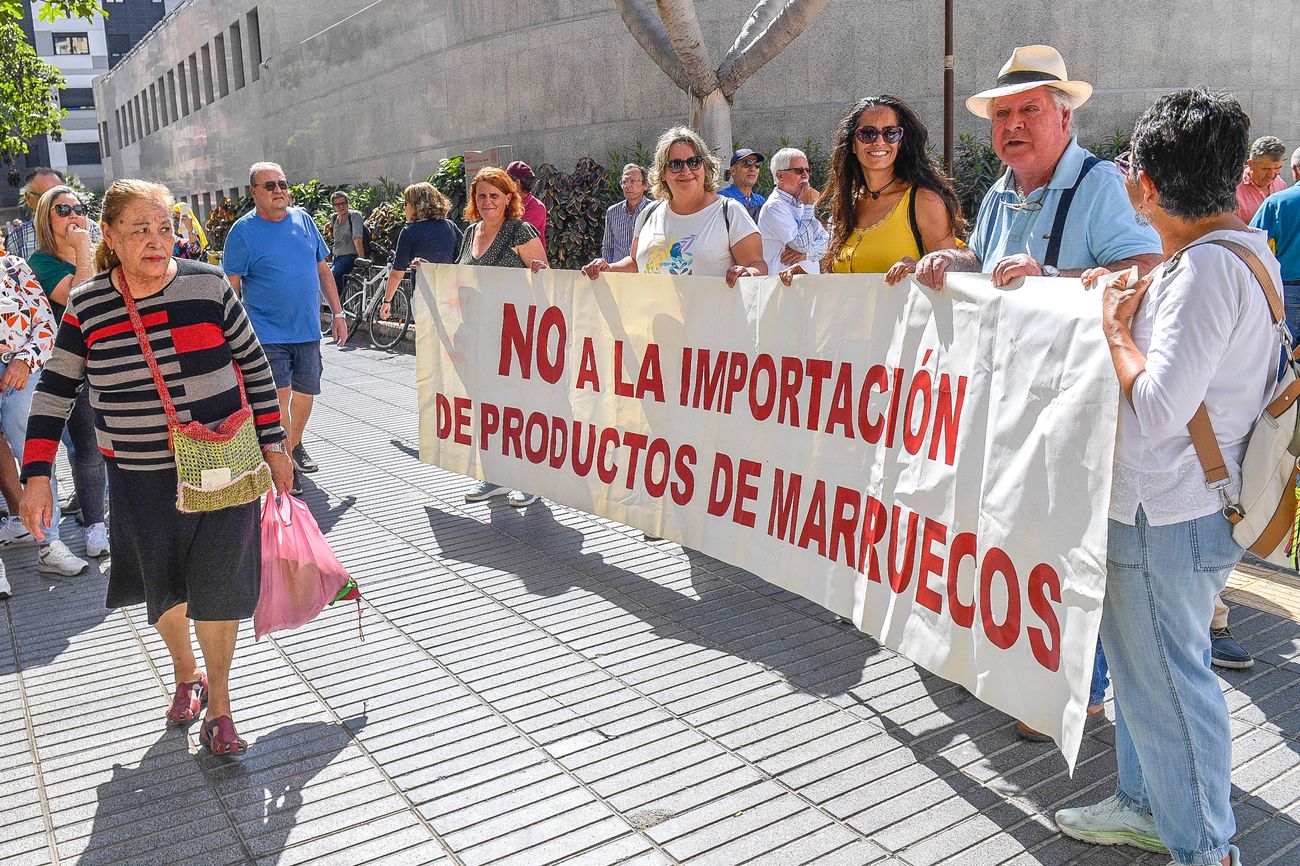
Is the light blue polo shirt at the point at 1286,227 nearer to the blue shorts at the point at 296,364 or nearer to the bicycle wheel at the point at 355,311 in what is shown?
the blue shorts at the point at 296,364

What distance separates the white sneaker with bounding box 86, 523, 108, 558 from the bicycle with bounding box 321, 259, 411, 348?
8926 millimetres

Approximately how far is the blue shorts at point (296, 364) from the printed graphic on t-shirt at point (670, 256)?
283 centimetres

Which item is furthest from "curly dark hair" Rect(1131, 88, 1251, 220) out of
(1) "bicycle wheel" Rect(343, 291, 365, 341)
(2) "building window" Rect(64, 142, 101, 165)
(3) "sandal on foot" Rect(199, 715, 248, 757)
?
(2) "building window" Rect(64, 142, 101, 165)

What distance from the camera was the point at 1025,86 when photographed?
3.53 meters

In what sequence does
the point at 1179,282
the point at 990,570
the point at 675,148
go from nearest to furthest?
1. the point at 1179,282
2. the point at 990,570
3. the point at 675,148

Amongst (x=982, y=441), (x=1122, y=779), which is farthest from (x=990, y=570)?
(x=1122, y=779)

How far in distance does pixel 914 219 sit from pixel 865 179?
266 millimetres

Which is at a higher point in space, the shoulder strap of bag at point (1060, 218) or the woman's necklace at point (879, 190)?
the woman's necklace at point (879, 190)

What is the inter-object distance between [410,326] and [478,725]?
1204 cm

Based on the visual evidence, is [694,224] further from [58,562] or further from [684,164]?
[58,562]

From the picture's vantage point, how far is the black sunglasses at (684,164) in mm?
5453

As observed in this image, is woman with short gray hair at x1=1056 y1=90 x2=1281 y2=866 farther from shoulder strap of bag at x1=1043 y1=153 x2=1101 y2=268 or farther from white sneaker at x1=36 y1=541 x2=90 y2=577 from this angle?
white sneaker at x1=36 y1=541 x2=90 y2=577

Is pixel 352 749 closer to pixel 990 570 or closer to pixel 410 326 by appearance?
pixel 990 570

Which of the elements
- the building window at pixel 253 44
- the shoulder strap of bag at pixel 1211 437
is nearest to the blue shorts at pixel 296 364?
the shoulder strap of bag at pixel 1211 437
